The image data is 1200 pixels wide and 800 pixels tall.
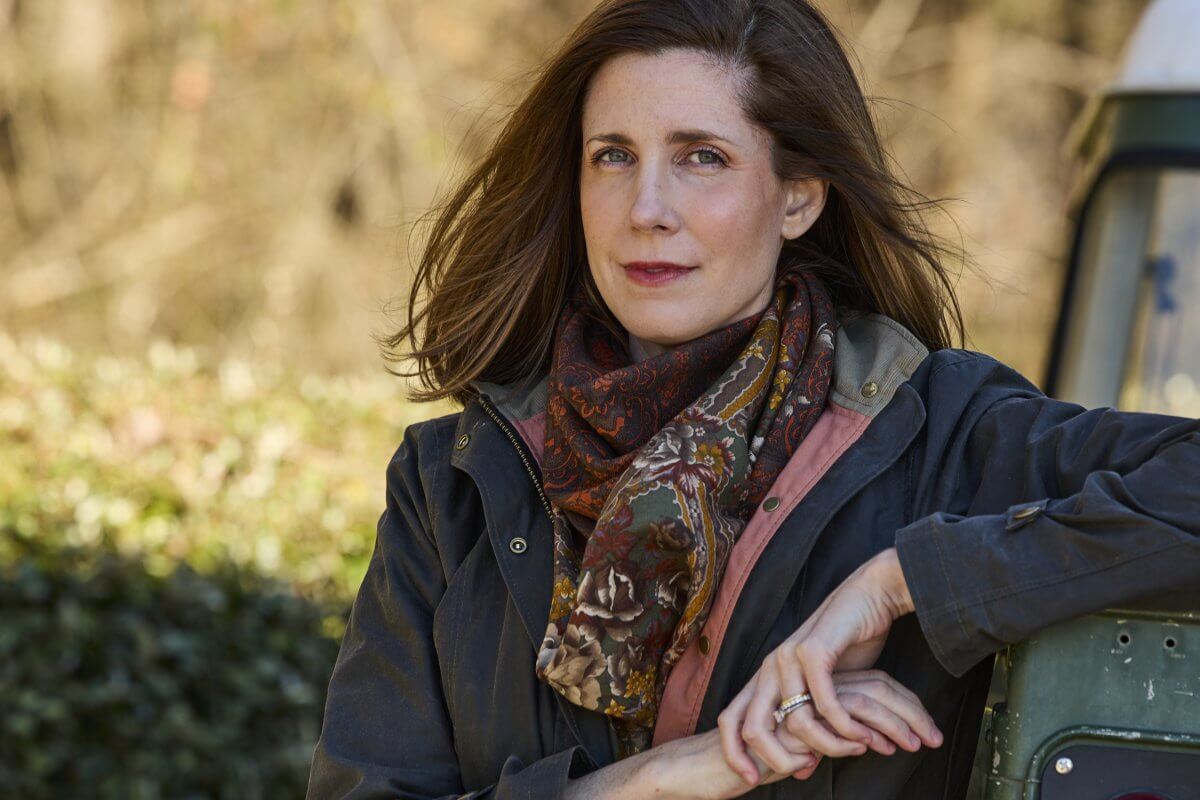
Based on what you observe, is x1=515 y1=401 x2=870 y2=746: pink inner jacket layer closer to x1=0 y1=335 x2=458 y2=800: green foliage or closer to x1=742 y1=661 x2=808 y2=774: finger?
x1=742 y1=661 x2=808 y2=774: finger

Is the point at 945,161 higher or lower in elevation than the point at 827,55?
higher

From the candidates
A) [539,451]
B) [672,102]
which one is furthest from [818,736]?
[672,102]

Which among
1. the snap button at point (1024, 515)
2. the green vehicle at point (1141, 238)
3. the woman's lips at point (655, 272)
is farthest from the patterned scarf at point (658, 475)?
the green vehicle at point (1141, 238)

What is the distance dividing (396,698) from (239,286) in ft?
22.6

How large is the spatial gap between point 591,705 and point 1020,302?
31.1ft

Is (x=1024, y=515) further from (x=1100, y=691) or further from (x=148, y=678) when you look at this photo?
(x=148, y=678)

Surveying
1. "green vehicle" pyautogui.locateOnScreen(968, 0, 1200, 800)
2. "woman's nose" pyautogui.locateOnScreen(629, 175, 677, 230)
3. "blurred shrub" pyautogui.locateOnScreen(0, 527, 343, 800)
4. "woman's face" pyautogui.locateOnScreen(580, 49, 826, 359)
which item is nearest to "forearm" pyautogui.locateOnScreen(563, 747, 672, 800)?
"woman's face" pyautogui.locateOnScreen(580, 49, 826, 359)

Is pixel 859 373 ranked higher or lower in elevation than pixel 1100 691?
higher

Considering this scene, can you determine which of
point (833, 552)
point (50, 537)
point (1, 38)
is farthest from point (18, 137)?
point (833, 552)

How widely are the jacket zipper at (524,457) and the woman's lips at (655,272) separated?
0.31 m

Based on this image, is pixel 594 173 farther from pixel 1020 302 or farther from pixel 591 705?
pixel 1020 302

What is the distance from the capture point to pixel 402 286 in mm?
9172

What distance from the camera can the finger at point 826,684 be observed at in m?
1.88

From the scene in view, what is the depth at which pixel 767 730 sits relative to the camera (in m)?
1.91
